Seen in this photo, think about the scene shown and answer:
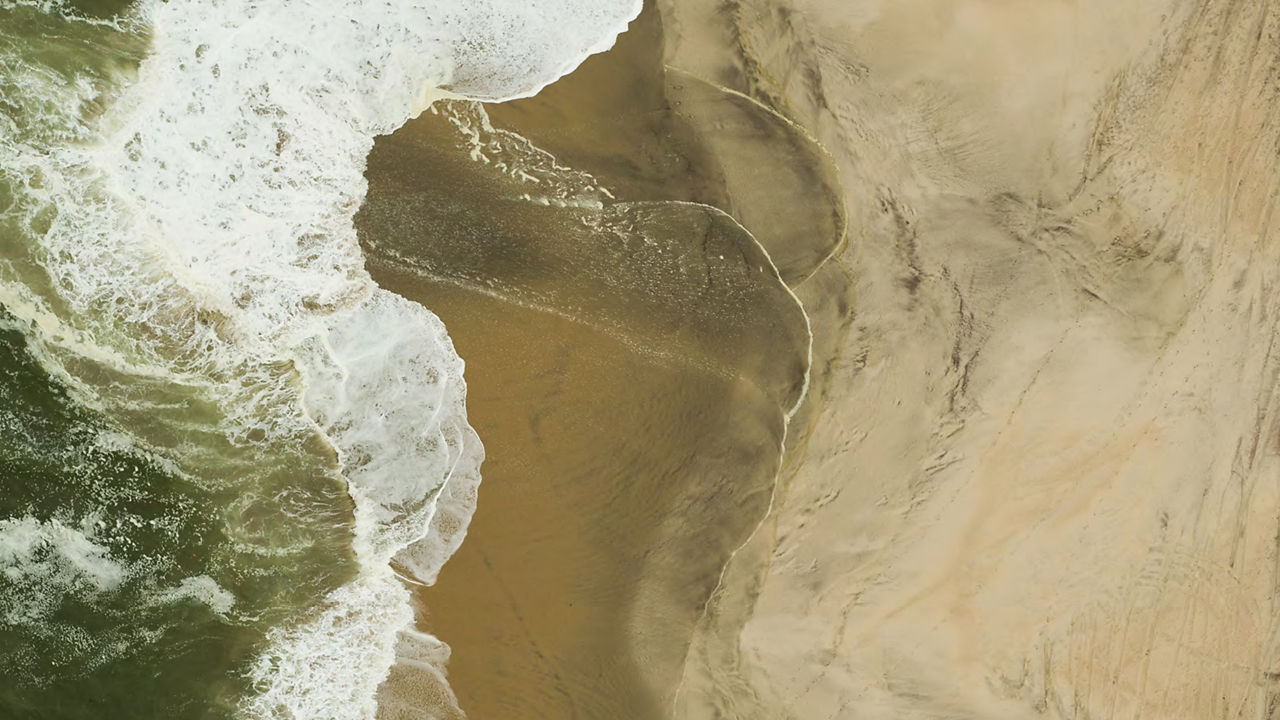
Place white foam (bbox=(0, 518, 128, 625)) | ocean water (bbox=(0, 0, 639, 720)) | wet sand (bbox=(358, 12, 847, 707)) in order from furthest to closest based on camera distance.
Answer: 1. white foam (bbox=(0, 518, 128, 625))
2. ocean water (bbox=(0, 0, 639, 720))
3. wet sand (bbox=(358, 12, 847, 707))

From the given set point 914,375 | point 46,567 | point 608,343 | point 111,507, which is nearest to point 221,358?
point 111,507

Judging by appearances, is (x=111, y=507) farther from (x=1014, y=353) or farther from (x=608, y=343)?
(x=1014, y=353)

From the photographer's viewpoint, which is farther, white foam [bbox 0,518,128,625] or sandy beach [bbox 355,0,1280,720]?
white foam [bbox 0,518,128,625]

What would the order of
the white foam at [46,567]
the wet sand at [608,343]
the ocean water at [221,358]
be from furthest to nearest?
1. the white foam at [46,567]
2. the ocean water at [221,358]
3. the wet sand at [608,343]

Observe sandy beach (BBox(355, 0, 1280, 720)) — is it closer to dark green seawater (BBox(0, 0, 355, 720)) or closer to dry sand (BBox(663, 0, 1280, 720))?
dry sand (BBox(663, 0, 1280, 720))

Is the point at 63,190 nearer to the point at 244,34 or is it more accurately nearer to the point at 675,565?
the point at 244,34

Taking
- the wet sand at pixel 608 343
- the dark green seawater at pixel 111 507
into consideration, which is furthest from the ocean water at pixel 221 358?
the wet sand at pixel 608 343

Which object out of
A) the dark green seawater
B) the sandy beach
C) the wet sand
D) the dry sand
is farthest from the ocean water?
the dry sand

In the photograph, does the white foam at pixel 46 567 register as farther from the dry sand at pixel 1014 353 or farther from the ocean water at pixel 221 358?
the dry sand at pixel 1014 353

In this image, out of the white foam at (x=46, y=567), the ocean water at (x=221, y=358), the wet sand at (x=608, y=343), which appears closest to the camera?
the wet sand at (x=608, y=343)
